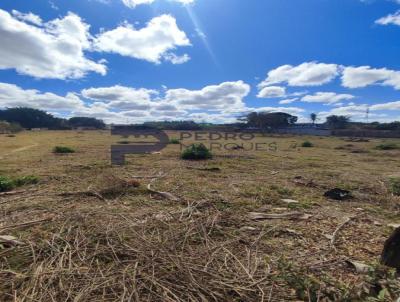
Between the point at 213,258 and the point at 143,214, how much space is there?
1.75m

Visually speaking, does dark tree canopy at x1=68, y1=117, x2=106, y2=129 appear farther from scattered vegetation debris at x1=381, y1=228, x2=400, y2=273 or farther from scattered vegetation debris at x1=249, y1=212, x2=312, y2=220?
scattered vegetation debris at x1=381, y1=228, x2=400, y2=273

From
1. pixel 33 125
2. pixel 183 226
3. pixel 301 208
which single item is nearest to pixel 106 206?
pixel 183 226

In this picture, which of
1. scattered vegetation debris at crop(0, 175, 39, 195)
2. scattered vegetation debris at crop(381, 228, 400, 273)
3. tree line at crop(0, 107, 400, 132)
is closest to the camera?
scattered vegetation debris at crop(381, 228, 400, 273)

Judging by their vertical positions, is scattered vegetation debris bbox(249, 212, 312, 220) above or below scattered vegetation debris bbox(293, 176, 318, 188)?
above

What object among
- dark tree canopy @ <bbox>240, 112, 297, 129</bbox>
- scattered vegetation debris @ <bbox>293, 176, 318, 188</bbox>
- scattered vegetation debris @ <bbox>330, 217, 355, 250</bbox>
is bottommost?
scattered vegetation debris @ <bbox>293, 176, 318, 188</bbox>

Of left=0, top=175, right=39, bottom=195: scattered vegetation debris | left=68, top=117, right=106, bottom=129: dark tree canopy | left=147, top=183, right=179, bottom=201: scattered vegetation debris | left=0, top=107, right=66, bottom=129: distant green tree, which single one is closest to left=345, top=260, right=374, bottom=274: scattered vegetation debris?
left=147, top=183, right=179, bottom=201: scattered vegetation debris

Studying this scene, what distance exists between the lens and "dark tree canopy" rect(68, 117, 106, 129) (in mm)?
89500

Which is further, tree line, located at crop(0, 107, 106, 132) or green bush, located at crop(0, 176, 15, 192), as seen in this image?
tree line, located at crop(0, 107, 106, 132)

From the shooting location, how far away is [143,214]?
420 cm

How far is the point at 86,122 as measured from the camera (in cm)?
9144

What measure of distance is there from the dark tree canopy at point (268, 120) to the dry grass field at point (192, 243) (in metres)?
59.1

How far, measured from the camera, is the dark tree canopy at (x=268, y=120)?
63.5 metres

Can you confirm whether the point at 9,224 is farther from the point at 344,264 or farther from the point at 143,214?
the point at 344,264

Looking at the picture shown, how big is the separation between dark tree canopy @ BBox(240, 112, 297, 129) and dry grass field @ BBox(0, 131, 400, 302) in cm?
5912
